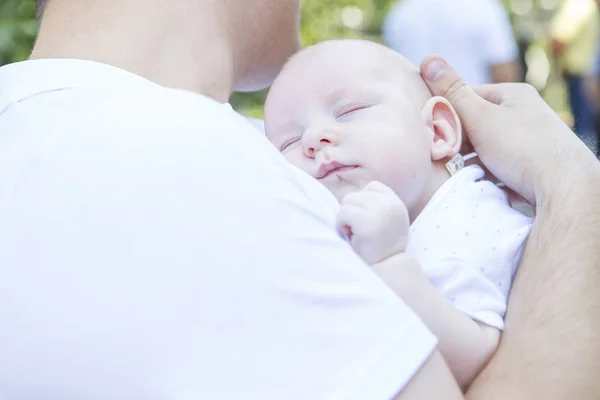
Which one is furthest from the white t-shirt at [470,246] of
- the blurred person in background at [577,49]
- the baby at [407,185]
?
the blurred person in background at [577,49]

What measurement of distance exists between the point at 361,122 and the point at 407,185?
5.8 inches

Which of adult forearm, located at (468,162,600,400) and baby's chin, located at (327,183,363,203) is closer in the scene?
adult forearm, located at (468,162,600,400)

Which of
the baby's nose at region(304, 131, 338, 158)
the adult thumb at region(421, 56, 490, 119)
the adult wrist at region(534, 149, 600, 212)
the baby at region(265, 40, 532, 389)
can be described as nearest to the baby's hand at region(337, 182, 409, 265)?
the baby at region(265, 40, 532, 389)

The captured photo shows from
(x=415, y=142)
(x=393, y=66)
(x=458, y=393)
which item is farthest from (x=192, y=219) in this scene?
(x=393, y=66)

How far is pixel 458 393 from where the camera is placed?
1342 mm

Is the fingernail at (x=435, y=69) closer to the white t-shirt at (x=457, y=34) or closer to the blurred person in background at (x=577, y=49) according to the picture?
the white t-shirt at (x=457, y=34)

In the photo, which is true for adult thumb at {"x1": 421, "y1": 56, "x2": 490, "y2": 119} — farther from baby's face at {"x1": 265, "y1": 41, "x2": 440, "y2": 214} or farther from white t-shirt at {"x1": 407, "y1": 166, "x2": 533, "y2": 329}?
white t-shirt at {"x1": 407, "y1": 166, "x2": 533, "y2": 329}

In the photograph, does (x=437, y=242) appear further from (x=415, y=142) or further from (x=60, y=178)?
(x=60, y=178)

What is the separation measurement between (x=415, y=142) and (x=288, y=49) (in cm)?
53

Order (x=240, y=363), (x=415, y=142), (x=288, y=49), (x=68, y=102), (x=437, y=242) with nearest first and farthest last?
(x=240, y=363) → (x=68, y=102) → (x=437, y=242) → (x=415, y=142) → (x=288, y=49)

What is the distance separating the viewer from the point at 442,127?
192 cm

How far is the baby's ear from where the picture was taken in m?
1.88

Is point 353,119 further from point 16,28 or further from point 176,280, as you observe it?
point 16,28

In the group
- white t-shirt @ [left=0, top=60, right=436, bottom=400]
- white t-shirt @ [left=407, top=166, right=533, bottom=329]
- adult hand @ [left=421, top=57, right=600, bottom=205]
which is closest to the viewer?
white t-shirt @ [left=0, top=60, right=436, bottom=400]
